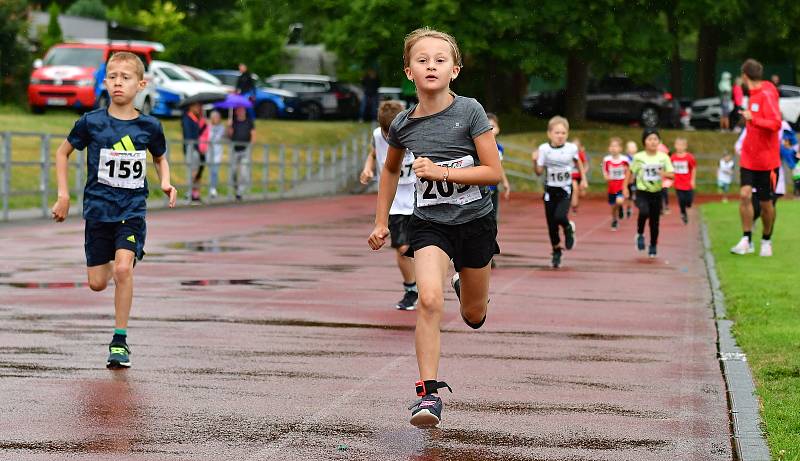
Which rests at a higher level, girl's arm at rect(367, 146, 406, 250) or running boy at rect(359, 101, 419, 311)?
girl's arm at rect(367, 146, 406, 250)

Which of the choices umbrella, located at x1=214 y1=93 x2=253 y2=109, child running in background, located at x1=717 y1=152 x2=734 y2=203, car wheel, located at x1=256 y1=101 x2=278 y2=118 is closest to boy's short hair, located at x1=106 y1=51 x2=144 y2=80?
umbrella, located at x1=214 y1=93 x2=253 y2=109

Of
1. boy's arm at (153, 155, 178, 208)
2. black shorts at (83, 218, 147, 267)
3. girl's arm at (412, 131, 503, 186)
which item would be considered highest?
girl's arm at (412, 131, 503, 186)

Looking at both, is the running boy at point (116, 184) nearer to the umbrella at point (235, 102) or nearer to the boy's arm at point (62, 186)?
the boy's arm at point (62, 186)

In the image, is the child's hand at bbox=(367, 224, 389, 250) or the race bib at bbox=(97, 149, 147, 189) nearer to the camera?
the child's hand at bbox=(367, 224, 389, 250)

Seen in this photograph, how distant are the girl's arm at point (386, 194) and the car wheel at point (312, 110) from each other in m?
42.5

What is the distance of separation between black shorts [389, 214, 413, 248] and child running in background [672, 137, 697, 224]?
1523 centimetres

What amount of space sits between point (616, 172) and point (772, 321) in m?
15.4

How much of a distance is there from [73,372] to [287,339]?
6.50 feet

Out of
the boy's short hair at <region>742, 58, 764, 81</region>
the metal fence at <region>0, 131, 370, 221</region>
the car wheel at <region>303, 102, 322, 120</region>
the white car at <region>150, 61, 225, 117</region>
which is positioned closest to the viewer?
the boy's short hair at <region>742, 58, 764, 81</region>

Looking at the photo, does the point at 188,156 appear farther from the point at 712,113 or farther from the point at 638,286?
the point at 712,113

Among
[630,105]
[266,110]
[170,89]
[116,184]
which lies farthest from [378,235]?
[630,105]

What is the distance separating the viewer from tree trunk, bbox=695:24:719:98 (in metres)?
60.3

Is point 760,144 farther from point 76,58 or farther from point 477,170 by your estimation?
point 76,58

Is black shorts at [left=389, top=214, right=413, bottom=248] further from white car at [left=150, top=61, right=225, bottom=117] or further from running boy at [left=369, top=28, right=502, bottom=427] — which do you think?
white car at [left=150, top=61, right=225, bottom=117]
